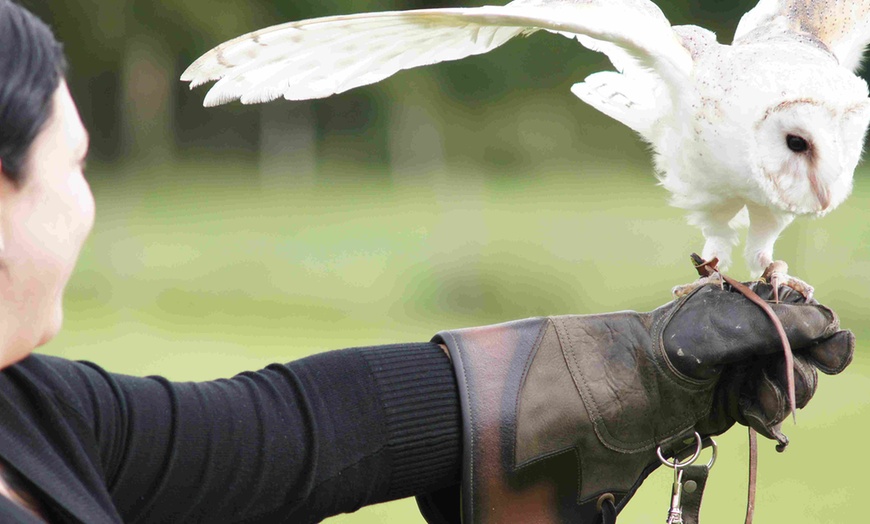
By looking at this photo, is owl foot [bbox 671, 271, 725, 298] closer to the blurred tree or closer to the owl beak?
the owl beak

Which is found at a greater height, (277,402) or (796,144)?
(796,144)

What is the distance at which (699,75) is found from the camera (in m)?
1.09

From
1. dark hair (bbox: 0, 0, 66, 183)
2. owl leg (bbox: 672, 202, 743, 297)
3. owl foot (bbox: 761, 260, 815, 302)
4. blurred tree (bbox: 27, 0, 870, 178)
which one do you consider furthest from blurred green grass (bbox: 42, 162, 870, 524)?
dark hair (bbox: 0, 0, 66, 183)

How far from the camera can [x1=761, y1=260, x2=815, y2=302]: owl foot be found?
101cm

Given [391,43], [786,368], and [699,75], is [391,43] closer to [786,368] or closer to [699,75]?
[699,75]

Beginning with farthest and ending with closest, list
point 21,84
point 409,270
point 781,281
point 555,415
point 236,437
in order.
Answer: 1. point 409,270
2. point 781,281
3. point 555,415
4. point 236,437
5. point 21,84

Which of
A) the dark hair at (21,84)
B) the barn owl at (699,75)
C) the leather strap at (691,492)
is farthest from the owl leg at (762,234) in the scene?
the dark hair at (21,84)

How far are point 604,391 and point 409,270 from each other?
5082 mm

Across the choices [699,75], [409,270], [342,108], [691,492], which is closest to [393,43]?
[699,75]

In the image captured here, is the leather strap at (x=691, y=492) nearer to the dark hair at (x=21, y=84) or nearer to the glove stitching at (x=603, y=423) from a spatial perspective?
the glove stitching at (x=603, y=423)

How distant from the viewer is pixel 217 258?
243 inches

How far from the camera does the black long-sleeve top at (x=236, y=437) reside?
673 mm

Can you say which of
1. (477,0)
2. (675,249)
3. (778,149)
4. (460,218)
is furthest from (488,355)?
(477,0)

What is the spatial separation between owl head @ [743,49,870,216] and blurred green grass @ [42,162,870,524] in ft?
5.93
